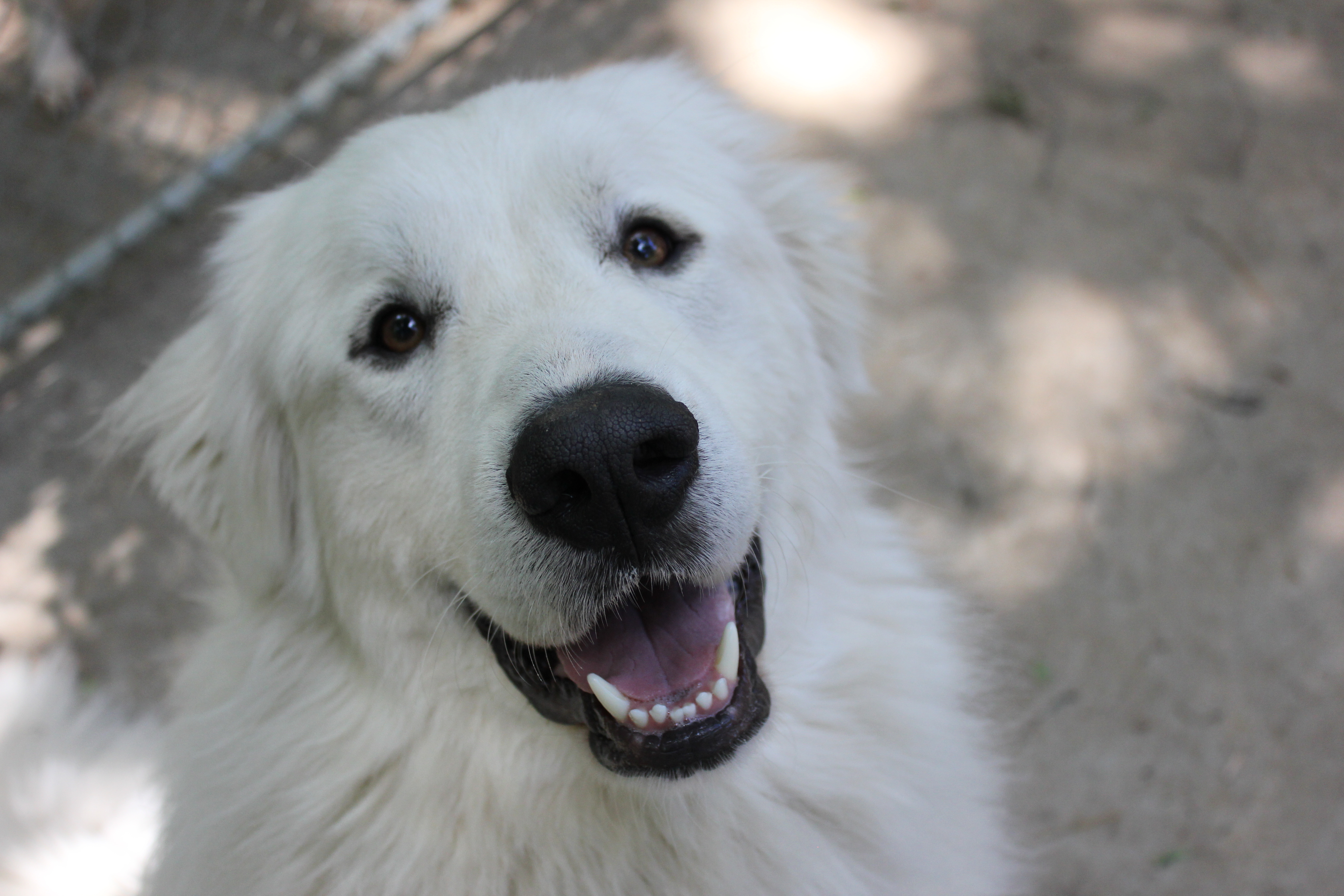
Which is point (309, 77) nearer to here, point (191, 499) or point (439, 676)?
point (191, 499)

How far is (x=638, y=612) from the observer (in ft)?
5.79

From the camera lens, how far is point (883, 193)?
4230mm

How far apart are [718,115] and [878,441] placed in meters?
1.59

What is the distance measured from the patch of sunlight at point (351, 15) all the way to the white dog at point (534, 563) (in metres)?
3.42

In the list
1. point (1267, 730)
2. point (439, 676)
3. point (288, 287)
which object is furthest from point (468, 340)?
point (1267, 730)

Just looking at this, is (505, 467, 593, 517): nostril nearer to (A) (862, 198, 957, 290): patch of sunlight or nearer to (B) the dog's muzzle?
(B) the dog's muzzle

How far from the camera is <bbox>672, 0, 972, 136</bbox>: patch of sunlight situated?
450cm

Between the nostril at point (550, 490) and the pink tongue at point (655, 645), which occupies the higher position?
the nostril at point (550, 490)

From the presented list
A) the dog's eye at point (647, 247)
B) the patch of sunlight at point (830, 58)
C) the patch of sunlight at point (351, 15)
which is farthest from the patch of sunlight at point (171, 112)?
the dog's eye at point (647, 247)

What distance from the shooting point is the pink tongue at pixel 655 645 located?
173 cm

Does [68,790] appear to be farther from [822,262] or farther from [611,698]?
[822,262]

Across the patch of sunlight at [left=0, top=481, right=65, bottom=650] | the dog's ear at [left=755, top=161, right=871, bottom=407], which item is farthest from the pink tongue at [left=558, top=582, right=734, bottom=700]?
the patch of sunlight at [left=0, top=481, right=65, bottom=650]

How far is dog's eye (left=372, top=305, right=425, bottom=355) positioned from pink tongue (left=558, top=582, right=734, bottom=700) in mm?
725

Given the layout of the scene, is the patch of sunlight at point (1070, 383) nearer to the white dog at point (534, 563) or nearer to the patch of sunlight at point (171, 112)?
the white dog at point (534, 563)
